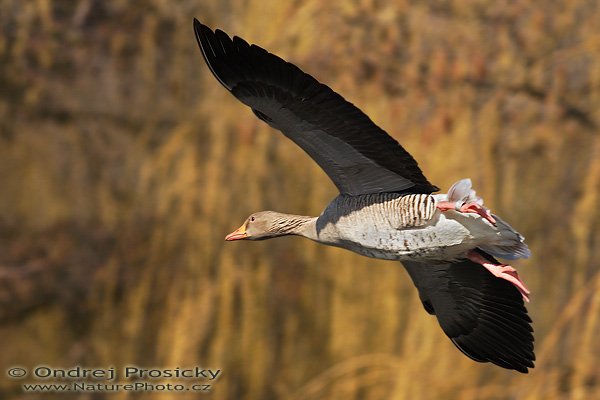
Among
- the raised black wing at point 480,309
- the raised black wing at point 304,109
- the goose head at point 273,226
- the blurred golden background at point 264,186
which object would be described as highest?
the blurred golden background at point 264,186

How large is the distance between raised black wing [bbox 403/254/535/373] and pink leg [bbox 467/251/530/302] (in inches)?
18.0

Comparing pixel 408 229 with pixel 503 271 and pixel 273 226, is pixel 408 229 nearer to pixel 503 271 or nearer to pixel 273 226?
pixel 503 271

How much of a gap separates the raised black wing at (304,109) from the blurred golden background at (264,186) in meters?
4.75

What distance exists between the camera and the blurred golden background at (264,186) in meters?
12.6

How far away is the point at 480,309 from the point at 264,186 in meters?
4.37

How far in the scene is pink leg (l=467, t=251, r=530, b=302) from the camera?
320 inches

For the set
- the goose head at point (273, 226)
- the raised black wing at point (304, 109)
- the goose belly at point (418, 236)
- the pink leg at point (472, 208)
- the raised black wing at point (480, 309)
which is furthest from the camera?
the raised black wing at point (480, 309)

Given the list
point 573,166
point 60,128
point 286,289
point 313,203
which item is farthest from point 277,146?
point 573,166

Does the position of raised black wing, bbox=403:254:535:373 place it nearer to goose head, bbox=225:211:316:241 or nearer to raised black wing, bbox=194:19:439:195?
goose head, bbox=225:211:316:241

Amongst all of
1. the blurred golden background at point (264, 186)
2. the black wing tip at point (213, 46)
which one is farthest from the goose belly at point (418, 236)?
the blurred golden background at point (264, 186)

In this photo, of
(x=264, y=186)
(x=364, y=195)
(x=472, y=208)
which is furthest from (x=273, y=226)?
(x=264, y=186)

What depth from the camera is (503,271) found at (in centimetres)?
815

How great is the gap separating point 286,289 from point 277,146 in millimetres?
1600

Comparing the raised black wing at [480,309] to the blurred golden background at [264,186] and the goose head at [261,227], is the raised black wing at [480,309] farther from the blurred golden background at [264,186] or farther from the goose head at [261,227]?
the blurred golden background at [264,186]
